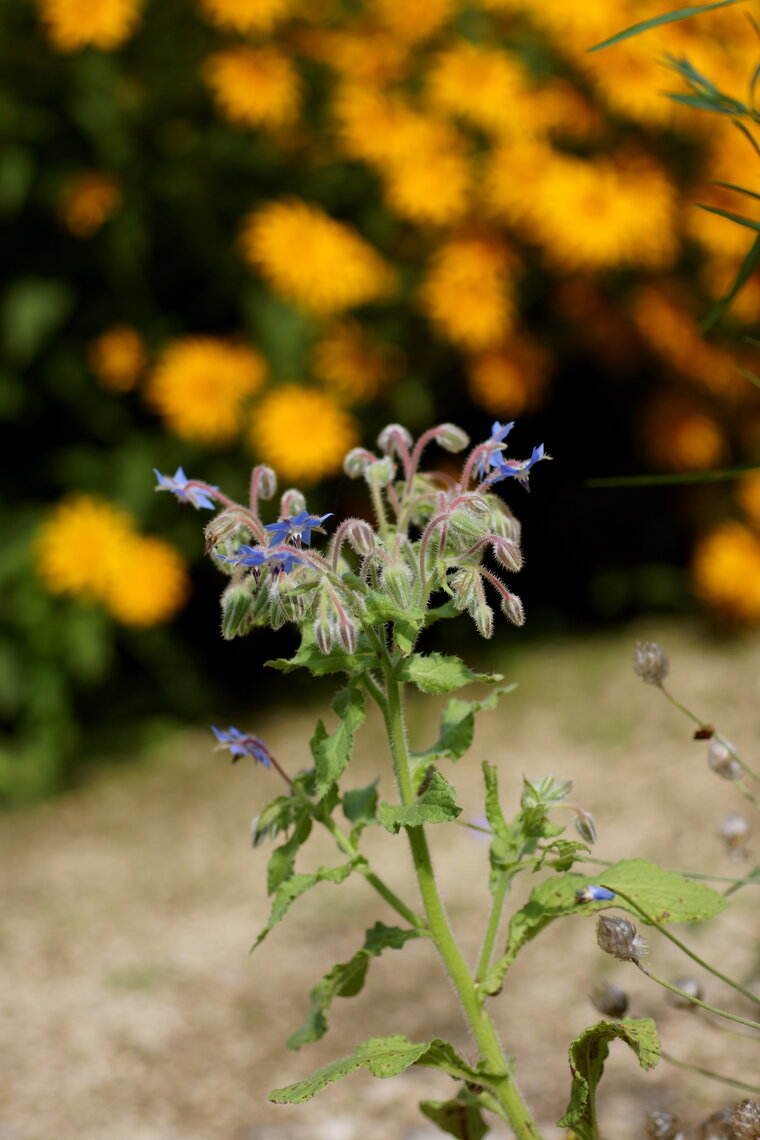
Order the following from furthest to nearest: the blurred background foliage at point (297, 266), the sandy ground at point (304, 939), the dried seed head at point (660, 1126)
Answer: the blurred background foliage at point (297, 266) < the sandy ground at point (304, 939) < the dried seed head at point (660, 1126)

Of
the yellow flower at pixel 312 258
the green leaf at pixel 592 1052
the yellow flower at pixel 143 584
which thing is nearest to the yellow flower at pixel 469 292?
the yellow flower at pixel 312 258

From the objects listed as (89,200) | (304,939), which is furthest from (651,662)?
(89,200)

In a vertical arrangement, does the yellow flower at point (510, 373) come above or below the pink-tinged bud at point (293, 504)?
below

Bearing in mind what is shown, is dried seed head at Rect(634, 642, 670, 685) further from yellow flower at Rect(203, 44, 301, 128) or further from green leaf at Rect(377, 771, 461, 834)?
yellow flower at Rect(203, 44, 301, 128)

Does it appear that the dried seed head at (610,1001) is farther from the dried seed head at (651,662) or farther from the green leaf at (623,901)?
the dried seed head at (651,662)

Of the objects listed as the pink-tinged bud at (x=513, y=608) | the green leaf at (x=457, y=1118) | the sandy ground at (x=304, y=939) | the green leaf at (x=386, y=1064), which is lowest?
the sandy ground at (x=304, y=939)

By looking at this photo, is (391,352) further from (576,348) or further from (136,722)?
(136,722)

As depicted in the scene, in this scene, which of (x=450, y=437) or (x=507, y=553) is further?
(x=450, y=437)

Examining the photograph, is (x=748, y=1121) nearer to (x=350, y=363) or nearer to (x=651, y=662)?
(x=651, y=662)
